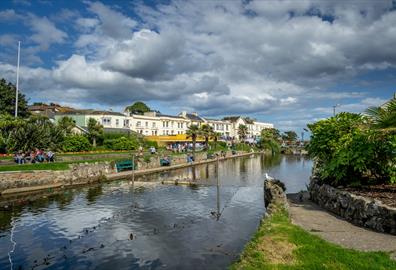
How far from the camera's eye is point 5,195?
28.1 metres

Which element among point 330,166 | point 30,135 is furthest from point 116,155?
point 330,166

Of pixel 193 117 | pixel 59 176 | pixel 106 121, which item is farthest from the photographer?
pixel 193 117

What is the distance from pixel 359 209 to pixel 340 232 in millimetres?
1927

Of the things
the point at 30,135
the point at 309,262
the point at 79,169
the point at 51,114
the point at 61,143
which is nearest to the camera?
the point at 309,262

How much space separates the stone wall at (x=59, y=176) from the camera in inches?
1158

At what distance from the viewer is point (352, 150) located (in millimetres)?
17609

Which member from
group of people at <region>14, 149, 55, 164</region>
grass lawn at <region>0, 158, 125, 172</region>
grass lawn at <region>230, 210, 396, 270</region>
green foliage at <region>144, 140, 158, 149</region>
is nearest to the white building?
green foliage at <region>144, 140, 158, 149</region>

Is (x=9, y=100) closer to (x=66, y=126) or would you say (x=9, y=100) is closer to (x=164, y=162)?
(x=66, y=126)

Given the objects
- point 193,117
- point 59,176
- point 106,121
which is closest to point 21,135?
point 59,176

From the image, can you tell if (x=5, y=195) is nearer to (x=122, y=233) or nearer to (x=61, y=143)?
(x=122, y=233)

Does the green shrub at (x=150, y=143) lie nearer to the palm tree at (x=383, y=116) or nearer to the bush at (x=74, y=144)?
the bush at (x=74, y=144)

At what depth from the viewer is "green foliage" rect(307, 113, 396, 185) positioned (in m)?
16.7

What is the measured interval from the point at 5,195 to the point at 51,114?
2388 inches

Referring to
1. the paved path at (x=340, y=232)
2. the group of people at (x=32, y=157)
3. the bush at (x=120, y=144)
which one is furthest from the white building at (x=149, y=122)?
the paved path at (x=340, y=232)
